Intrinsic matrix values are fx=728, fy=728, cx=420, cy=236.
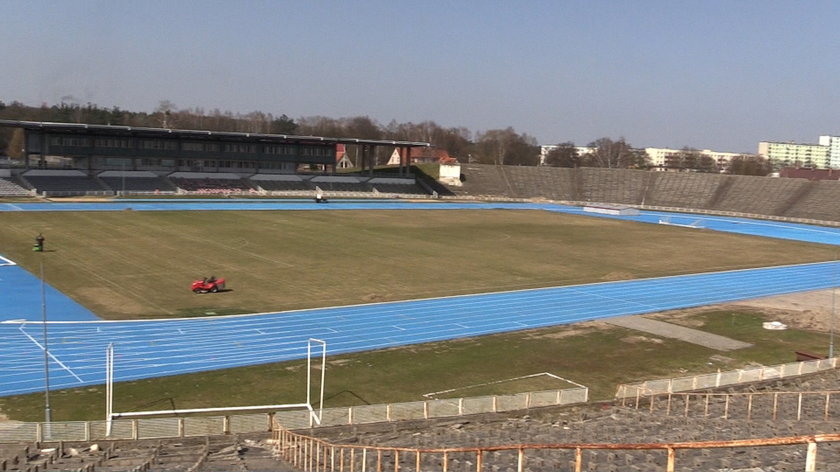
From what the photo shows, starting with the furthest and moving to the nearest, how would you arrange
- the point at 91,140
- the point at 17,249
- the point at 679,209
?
1. the point at 679,209
2. the point at 91,140
3. the point at 17,249

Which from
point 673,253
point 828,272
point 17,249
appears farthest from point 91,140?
point 828,272

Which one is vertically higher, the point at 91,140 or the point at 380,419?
the point at 91,140

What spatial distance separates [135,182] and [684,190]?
78.9 meters

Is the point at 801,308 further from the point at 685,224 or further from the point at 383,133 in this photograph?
the point at 383,133

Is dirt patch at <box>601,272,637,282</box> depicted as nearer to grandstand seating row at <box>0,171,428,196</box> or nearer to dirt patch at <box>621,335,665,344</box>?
dirt patch at <box>621,335,665,344</box>

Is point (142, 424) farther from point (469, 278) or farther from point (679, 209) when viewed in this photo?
point (679, 209)

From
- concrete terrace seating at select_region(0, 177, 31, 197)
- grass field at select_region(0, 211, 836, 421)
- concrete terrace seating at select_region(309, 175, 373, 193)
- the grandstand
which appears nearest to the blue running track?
grass field at select_region(0, 211, 836, 421)

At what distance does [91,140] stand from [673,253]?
6806 centimetres

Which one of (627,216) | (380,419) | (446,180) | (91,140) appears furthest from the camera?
(446,180)

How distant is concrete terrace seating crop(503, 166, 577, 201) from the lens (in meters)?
117

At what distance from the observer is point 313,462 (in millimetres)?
15391

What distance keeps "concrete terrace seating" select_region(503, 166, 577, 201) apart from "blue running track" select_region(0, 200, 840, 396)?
67.2 m

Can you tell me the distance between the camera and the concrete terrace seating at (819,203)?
95.0m

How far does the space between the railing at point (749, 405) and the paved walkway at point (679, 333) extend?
33.4ft
